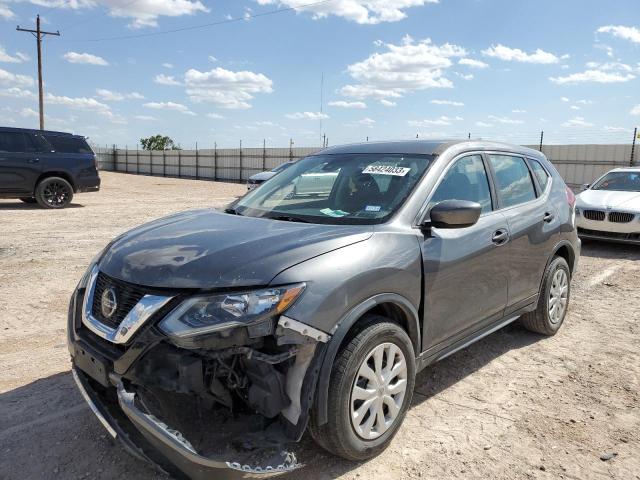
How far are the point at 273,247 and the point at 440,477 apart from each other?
1.48m

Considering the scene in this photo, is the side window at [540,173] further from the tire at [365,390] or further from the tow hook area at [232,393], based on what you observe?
the tow hook area at [232,393]

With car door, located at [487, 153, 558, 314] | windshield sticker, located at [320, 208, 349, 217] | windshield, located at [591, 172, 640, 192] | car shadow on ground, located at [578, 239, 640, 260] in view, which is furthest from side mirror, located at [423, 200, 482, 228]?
windshield, located at [591, 172, 640, 192]

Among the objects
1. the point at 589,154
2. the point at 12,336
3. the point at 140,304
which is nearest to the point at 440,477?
the point at 140,304

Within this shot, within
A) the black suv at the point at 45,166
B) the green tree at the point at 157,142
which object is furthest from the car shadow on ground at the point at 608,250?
the green tree at the point at 157,142

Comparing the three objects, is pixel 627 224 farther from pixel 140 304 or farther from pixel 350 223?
pixel 140 304

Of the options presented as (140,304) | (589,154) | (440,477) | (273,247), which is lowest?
(440,477)

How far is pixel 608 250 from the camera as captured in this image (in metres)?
9.41

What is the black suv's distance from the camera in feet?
42.6

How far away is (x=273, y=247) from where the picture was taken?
103 inches

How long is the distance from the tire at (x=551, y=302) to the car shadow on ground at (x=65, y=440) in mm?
1158

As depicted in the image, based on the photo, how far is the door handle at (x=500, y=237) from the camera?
3.70 m

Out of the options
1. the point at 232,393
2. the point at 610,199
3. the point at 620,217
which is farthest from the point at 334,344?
the point at 610,199

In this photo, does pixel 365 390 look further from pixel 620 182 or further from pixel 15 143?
pixel 15 143

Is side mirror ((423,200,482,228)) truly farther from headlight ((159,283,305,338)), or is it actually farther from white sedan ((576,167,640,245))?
white sedan ((576,167,640,245))
